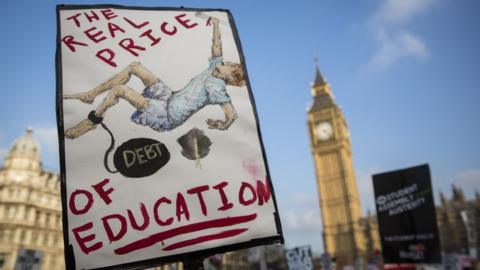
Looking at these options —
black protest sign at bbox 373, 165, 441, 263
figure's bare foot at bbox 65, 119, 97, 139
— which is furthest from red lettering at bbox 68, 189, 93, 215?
black protest sign at bbox 373, 165, 441, 263

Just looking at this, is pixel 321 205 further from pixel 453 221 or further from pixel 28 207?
pixel 28 207

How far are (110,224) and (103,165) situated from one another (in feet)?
1.13

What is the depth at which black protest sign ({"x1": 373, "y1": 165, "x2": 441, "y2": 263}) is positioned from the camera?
27.5ft

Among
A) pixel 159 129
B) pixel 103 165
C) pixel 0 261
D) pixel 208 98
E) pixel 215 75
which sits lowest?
pixel 0 261

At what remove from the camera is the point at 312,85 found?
88.1m

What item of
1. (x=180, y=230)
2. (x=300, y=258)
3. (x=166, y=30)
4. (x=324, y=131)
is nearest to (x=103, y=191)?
(x=180, y=230)

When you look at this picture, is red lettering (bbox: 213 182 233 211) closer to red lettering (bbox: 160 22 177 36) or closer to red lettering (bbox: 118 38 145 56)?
red lettering (bbox: 118 38 145 56)

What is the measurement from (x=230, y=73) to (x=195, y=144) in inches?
24.7

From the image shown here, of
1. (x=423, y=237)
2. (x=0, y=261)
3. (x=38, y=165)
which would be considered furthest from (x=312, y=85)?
(x=423, y=237)

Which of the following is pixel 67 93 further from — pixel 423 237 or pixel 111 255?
pixel 423 237

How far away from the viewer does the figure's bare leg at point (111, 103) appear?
2.28 m

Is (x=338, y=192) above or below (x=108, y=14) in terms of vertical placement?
above

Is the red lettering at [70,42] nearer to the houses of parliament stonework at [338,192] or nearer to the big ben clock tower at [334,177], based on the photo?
the houses of parliament stonework at [338,192]

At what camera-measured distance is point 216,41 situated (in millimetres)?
2869
